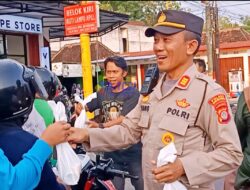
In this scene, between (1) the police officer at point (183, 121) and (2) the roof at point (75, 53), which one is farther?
(2) the roof at point (75, 53)

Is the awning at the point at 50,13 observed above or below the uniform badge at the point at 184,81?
above

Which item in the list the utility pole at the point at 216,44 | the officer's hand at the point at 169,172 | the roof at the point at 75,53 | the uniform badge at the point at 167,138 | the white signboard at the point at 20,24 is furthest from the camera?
the roof at the point at 75,53

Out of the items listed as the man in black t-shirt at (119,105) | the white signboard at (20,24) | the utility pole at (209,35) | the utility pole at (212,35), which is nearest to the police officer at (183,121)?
the man in black t-shirt at (119,105)

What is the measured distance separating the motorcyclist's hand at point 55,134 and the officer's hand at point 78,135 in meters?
0.16

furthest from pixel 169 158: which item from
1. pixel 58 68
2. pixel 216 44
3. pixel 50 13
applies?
pixel 58 68

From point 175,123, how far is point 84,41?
6.12m

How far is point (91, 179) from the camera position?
316 centimetres

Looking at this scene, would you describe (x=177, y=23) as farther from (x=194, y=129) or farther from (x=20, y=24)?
(x=20, y=24)

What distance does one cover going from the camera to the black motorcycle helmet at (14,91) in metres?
1.92

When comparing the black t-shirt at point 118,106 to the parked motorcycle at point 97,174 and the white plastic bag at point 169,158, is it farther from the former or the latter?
the white plastic bag at point 169,158

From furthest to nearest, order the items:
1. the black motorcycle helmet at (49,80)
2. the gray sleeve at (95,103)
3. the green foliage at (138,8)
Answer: the green foliage at (138,8) < the gray sleeve at (95,103) < the black motorcycle helmet at (49,80)

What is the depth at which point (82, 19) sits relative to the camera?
7.75 m

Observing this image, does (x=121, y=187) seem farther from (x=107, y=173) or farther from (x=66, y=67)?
(x=66, y=67)

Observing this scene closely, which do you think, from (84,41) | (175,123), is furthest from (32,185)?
(84,41)
